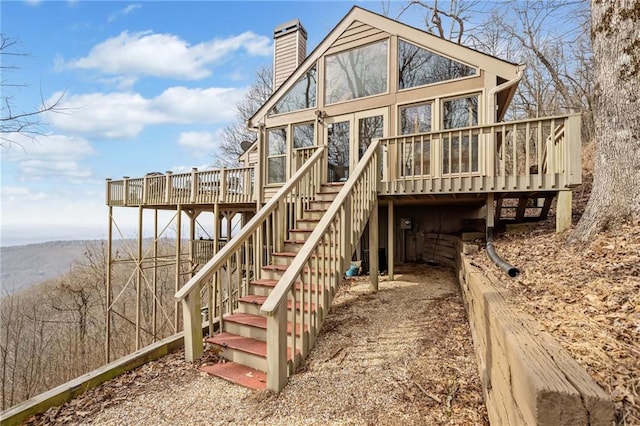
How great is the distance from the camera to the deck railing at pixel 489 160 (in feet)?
14.9

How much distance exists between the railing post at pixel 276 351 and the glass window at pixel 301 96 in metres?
6.81

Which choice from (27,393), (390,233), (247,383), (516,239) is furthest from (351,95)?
(27,393)

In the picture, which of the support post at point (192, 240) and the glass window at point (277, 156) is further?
the support post at point (192, 240)

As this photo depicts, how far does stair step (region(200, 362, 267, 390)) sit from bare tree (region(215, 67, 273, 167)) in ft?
58.8

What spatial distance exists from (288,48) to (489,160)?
8102 mm

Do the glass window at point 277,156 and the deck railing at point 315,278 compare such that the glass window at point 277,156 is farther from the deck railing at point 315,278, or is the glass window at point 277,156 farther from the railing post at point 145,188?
the railing post at point 145,188

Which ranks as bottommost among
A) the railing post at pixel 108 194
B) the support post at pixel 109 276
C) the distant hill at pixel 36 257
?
the distant hill at pixel 36 257

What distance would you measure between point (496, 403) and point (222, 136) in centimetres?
2315

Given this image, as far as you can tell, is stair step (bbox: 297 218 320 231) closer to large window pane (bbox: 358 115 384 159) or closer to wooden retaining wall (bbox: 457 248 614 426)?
large window pane (bbox: 358 115 384 159)

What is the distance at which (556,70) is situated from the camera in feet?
48.8

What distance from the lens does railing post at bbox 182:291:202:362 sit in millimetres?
3234

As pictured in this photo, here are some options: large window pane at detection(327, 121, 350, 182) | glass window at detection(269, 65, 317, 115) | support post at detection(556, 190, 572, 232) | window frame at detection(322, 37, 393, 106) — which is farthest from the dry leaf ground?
glass window at detection(269, 65, 317, 115)

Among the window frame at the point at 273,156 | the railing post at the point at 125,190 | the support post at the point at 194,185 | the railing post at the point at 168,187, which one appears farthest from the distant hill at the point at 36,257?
the window frame at the point at 273,156

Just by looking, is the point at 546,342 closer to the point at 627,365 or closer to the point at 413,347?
the point at 627,365
